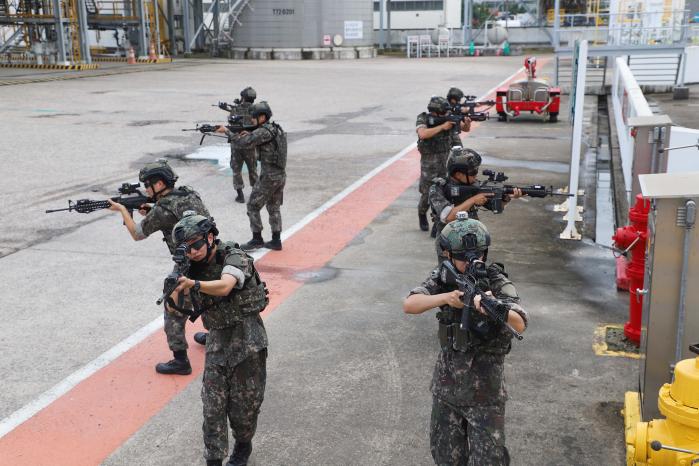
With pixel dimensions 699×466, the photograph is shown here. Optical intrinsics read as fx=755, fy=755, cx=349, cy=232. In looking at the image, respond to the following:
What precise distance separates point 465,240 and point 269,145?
5.39m

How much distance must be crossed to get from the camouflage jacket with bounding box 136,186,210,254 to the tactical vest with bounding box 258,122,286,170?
112 inches

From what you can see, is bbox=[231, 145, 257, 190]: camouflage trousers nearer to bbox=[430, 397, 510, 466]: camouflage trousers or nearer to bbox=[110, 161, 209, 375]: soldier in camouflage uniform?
bbox=[110, 161, 209, 375]: soldier in camouflage uniform

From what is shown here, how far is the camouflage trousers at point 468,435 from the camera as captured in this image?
4070 millimetres

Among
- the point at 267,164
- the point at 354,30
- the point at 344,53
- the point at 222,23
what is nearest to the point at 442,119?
the point at 267,164

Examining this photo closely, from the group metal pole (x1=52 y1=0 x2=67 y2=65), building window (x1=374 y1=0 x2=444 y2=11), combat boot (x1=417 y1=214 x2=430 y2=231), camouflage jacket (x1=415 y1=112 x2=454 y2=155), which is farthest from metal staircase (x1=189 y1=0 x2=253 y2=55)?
camouflage jacket (x1=415 y1=112 x2=454 y2=155)

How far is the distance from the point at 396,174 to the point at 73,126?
32.4 feet

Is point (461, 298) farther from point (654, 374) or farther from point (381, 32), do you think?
point (381, 32)

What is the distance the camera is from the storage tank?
49.0 meters

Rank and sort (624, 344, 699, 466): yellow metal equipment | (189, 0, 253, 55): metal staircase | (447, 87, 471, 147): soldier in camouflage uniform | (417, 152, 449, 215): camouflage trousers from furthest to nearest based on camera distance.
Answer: (189, 0, 253, 55): metal staircase → (447, 87, 471, 147): soldier in camouflage uniform → (417, 152, 449, 215): camouflage trousers → (624, 344, 699, 466): yellow metal equipment

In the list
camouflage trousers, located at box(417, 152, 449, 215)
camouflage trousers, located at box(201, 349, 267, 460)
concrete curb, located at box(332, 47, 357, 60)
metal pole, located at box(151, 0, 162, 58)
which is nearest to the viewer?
camouflage trousers, located at box(201, 349, 267, 460)

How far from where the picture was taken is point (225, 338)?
4.65 metres

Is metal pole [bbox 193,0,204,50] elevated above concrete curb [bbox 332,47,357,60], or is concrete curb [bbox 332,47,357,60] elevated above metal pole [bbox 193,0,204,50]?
metal pole [bbox 193,0,204,50]

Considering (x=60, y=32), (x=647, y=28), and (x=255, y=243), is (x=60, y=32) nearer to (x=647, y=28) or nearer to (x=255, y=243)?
(x=647, y=28)

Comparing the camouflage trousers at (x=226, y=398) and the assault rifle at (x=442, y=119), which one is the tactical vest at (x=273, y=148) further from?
the camouflage trousers at (x=226, y=398)
